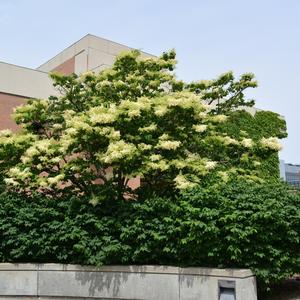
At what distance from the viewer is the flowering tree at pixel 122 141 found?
33.9 ft

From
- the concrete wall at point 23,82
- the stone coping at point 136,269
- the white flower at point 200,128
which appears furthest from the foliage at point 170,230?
the concrete wall at point 23,82

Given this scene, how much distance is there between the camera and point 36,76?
72.7 feet

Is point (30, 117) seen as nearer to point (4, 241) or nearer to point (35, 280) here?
point (4, 241)

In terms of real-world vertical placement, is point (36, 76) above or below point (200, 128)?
above

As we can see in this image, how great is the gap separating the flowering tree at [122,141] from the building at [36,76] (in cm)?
850

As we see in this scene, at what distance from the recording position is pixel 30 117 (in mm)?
12891

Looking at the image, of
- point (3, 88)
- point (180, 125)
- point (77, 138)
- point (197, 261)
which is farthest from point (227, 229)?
point (3, 88)

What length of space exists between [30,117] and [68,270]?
4.93 m

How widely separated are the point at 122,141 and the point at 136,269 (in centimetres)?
293

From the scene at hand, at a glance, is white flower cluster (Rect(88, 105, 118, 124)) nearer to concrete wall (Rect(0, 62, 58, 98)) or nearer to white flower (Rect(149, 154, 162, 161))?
white flower (Rect(149, 154, 162, 161))

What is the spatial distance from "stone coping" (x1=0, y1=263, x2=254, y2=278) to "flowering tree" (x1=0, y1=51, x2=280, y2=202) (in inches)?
67.1

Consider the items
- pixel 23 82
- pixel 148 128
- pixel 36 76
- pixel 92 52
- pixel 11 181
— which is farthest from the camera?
pixel 92 52

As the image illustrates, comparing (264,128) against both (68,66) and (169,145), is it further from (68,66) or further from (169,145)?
(169,145)

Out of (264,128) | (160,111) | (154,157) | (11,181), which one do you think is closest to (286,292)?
(154,157)
